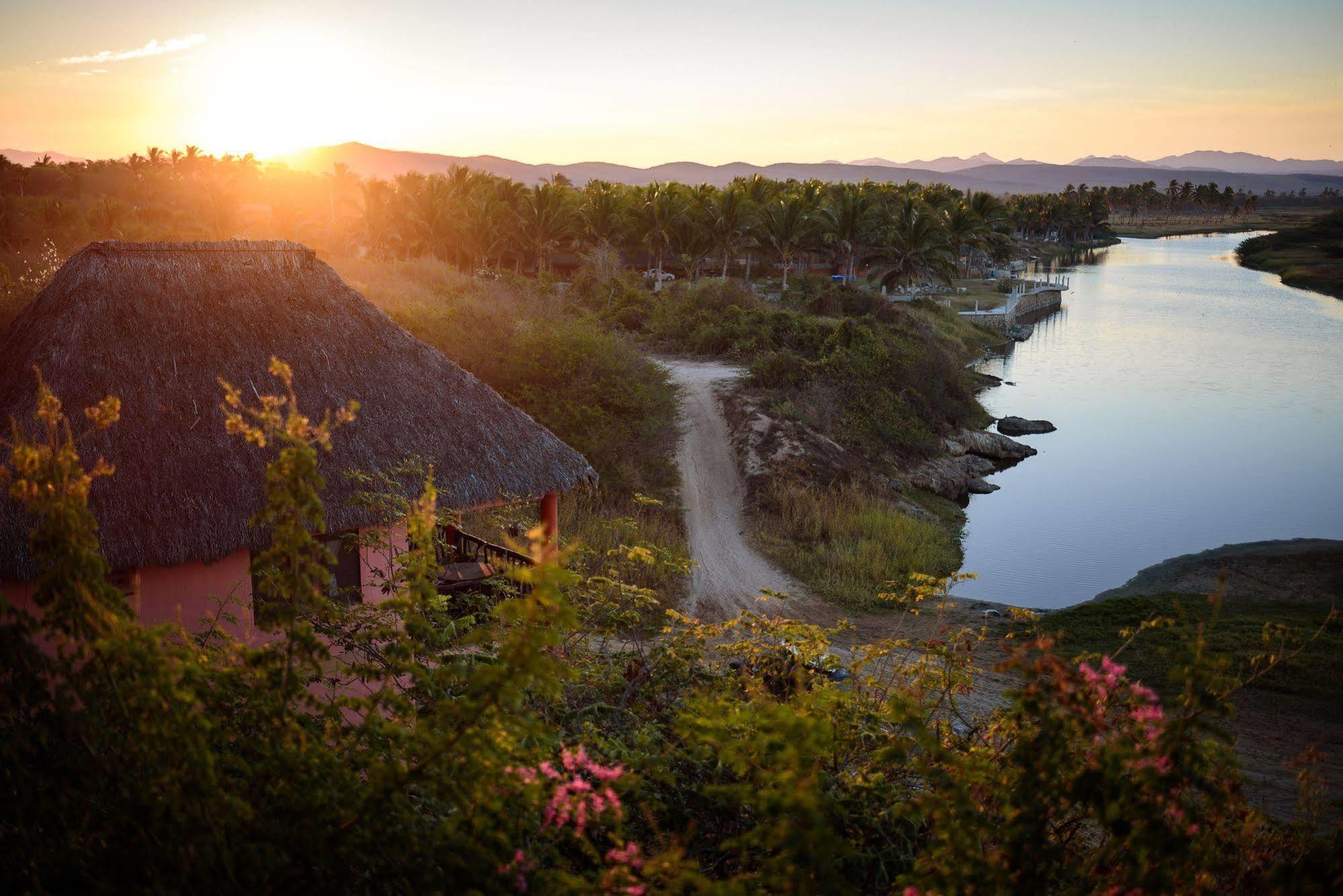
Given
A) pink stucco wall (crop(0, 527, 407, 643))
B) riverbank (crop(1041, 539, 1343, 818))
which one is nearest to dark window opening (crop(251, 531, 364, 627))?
pink stucco wall (crop(0, 527, 407, 643))

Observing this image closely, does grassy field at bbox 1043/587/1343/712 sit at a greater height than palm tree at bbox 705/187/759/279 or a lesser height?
lesser

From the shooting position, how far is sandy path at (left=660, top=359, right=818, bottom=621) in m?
13.7

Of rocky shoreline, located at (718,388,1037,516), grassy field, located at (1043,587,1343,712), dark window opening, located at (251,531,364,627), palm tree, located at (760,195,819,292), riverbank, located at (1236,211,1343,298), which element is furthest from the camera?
riverbank, located at (1236,211,1343,298)

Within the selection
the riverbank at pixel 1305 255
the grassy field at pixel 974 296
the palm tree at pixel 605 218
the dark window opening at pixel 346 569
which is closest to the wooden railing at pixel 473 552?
the dark window opening at pixel 346 569

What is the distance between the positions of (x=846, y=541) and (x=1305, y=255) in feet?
258

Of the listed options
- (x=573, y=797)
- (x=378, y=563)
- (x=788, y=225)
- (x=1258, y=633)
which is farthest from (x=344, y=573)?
(x=788, y=225)

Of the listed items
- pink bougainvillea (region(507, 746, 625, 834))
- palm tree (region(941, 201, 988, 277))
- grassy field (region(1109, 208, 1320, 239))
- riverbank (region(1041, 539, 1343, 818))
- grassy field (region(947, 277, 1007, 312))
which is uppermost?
grassy field (region(1109, 208, 1320, 239))

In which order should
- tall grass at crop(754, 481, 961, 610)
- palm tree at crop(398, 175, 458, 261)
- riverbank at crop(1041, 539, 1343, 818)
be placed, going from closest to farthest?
riverbank at crop(1041, 539, 1343, 818), tall grass at crop(754, 481, 961, 610), palm tree at crop(398, 175, 458, 261)

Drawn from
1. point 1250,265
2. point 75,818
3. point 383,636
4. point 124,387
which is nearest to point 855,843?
point 383,636

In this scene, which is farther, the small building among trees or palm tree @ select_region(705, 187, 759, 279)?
palm tree @ select_region(705, 187, 759, 279)

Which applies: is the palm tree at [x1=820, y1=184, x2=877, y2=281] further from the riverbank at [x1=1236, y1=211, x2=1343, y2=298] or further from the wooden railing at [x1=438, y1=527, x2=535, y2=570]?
the wooden railing at [x1=438, y1=527, x2=535, y2=570]

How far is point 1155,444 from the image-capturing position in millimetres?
26719

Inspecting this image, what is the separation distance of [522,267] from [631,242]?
588cm

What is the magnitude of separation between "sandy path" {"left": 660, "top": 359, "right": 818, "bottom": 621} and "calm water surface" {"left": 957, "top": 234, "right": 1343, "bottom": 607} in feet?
14.2
